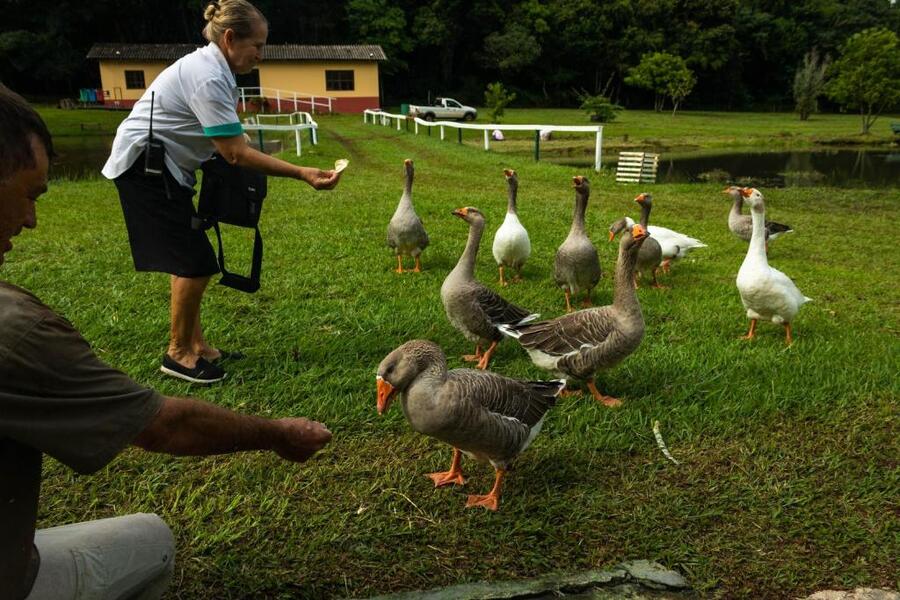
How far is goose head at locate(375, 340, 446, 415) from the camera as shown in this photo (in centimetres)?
316

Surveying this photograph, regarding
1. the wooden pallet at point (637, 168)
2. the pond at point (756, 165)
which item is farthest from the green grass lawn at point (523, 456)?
the pond at point (756, 165)

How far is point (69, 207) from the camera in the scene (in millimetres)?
10484

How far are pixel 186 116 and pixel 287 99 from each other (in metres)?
38.4

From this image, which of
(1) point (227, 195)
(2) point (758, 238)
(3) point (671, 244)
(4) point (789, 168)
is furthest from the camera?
(4) point (789, 168)

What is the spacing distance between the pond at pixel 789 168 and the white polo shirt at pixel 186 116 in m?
16.4

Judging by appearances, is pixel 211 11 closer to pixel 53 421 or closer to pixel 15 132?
pixel 15 132

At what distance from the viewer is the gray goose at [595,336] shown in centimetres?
437

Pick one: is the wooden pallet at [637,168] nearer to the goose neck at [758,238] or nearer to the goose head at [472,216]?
the goose neck at [758,238]

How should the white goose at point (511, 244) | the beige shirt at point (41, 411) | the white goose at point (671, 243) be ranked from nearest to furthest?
1. the beige shirt at point (41, 411)
2. the white goose at point (511, 244)
3. the white goose at point (671, 243)

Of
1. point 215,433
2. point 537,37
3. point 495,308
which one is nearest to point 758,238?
point 495,308

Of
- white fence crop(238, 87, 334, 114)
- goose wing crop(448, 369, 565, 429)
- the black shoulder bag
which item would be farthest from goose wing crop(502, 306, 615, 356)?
white fence crop(238, 87, 334, 114)

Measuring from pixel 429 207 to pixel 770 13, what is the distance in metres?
67.7

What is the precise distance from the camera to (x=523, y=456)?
3.92m

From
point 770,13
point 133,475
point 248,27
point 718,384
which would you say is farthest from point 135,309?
point 770,13
